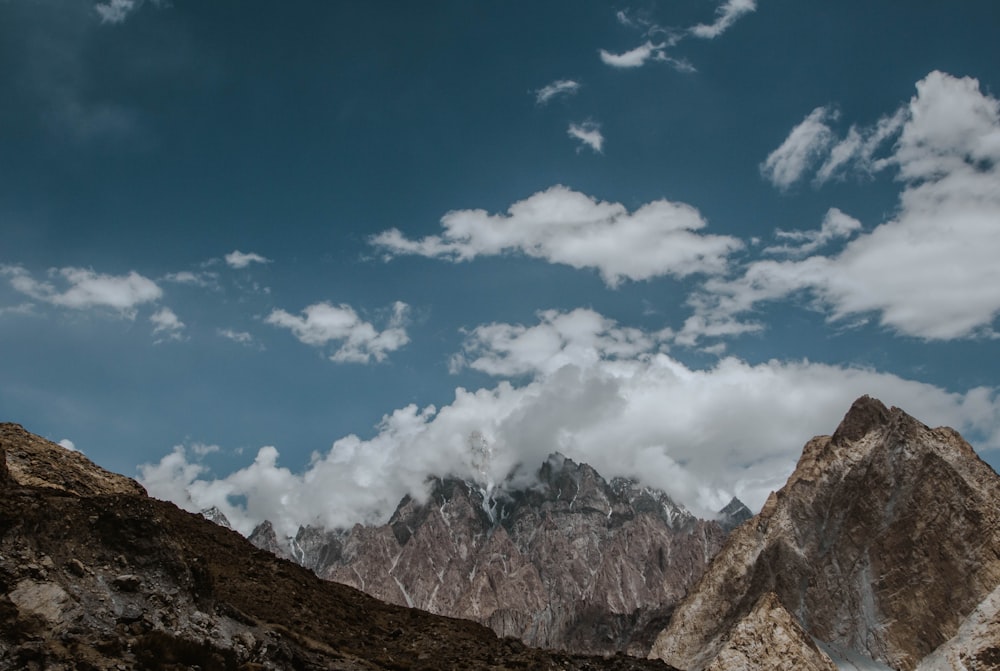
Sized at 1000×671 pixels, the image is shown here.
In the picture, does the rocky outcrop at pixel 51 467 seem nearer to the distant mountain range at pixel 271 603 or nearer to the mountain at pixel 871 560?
the distant mountain range at pixel 271 603

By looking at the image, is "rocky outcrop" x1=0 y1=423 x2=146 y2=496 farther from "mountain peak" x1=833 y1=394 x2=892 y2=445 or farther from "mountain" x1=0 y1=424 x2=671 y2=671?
"mountain peak" x1=833 y1=394 x2=892 y2=445

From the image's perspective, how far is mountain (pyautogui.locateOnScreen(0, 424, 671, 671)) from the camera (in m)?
18.4

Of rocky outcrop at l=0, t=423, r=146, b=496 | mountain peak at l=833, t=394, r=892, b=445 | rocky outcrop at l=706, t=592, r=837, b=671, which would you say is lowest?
rocky outcrop at l=706, t=592, r=837, b=671

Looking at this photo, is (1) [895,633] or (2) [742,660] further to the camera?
(1) [895,633]

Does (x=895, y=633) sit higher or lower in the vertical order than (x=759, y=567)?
lower

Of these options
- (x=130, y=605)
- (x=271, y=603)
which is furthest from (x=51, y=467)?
(x=130, y=605)

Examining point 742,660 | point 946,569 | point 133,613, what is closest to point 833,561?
point 946,569

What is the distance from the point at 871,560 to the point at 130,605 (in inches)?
4534

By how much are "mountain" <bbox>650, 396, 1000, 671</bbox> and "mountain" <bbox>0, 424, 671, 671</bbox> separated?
210 feet

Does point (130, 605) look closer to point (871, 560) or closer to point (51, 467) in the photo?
point (51, 467)

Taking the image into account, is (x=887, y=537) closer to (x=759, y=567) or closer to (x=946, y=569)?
(x=946, y=569)

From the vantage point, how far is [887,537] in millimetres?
110875

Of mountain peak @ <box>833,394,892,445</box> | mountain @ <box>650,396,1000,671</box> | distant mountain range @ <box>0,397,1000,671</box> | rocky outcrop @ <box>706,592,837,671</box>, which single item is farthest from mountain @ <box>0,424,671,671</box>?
mountain peak @ <box>833,394,892,445</box>

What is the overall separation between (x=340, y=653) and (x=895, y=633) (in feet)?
328
